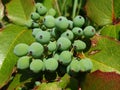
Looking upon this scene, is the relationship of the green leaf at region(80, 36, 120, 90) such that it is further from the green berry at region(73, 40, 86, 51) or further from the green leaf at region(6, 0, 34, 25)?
the green leaf at region(6, 0, 34, 25)

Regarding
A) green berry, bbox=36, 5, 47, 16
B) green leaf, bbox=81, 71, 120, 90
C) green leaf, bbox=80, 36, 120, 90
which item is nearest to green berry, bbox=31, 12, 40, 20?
green berry, bbox=36, 5, 47, 16

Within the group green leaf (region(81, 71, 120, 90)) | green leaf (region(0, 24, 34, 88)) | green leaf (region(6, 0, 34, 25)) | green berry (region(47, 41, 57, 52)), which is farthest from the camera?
green leaf (region(6, 0, 34, 25))

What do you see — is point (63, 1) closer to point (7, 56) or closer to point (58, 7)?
point (58, 7)

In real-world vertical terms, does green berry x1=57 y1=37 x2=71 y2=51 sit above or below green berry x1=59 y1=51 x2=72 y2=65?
above

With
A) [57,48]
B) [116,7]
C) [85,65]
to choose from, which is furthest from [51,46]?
[116,7]

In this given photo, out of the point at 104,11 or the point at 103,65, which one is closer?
the point at 103,65

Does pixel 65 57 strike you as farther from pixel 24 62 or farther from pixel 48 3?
pixel 48 3

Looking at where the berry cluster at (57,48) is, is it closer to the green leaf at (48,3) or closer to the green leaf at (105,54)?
the green leaf at (105,54)

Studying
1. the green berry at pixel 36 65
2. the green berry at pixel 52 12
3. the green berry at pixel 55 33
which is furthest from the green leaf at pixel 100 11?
the green berry at pixel 36 65
